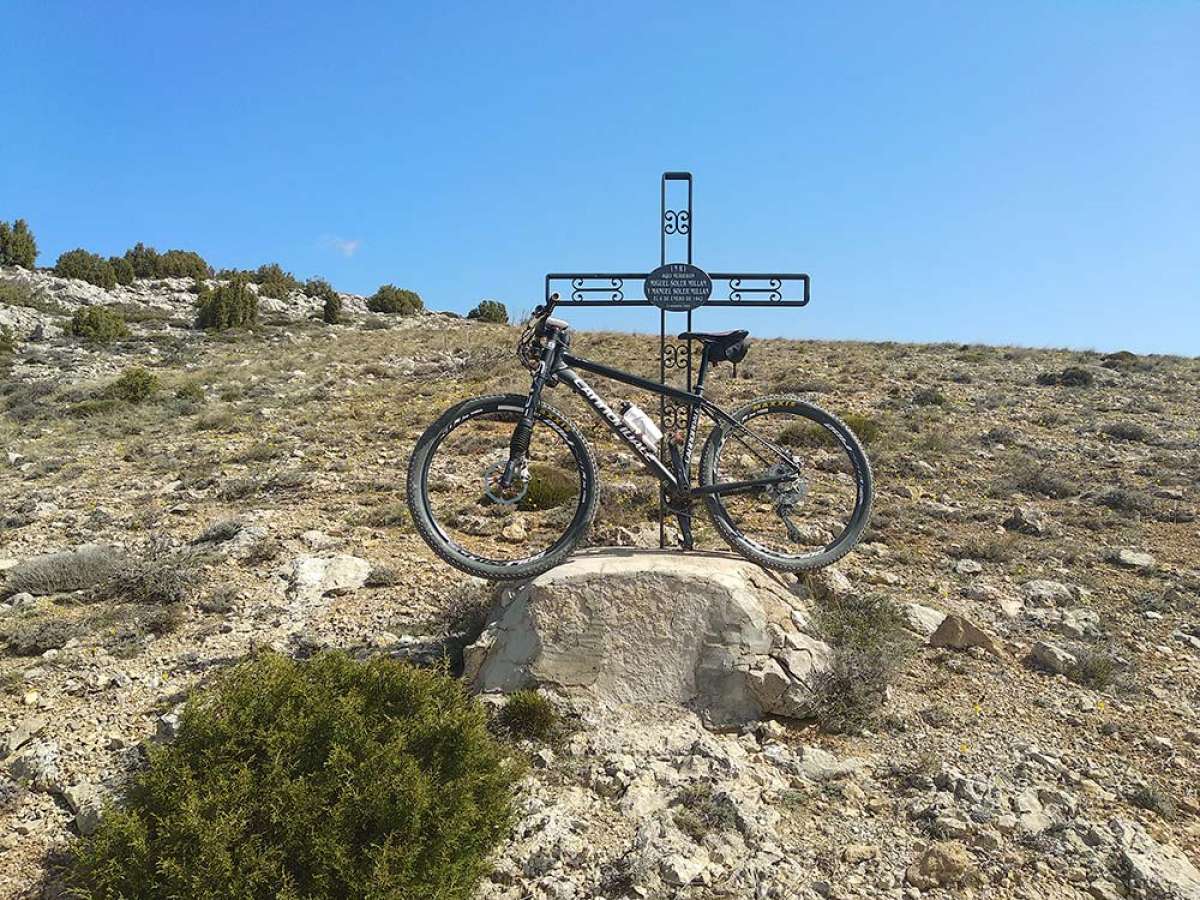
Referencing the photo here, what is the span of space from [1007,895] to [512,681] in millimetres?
2759

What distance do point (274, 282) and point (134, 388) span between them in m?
29.5

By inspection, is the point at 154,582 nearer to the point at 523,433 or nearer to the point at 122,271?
the point at 523,433

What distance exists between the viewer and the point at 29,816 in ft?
13.8

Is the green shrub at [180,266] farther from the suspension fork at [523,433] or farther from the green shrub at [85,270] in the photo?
the suspension fork at [523,433]

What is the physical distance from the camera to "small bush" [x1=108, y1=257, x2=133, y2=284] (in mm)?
41678

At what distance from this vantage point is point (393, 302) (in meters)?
42.2

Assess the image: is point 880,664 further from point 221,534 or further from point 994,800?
point 221,534

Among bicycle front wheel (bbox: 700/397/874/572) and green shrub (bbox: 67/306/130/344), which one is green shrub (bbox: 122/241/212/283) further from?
bicycle front wheel (bbox: 700/397/874/572)

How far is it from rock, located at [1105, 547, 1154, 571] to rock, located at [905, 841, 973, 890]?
5.53 m

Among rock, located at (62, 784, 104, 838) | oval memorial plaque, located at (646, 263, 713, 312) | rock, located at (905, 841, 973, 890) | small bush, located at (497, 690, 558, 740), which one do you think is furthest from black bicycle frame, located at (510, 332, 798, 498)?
rock, located at (62, 784, 104, 838)

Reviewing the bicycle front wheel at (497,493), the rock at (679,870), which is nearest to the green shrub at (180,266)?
the bicycle front wheel at (497,493)

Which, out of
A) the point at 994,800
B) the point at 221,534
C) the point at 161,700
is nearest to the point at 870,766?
the point at 994,800

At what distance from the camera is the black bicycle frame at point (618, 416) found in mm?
4934

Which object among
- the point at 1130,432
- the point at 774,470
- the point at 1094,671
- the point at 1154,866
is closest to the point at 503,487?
the point at 774,470
